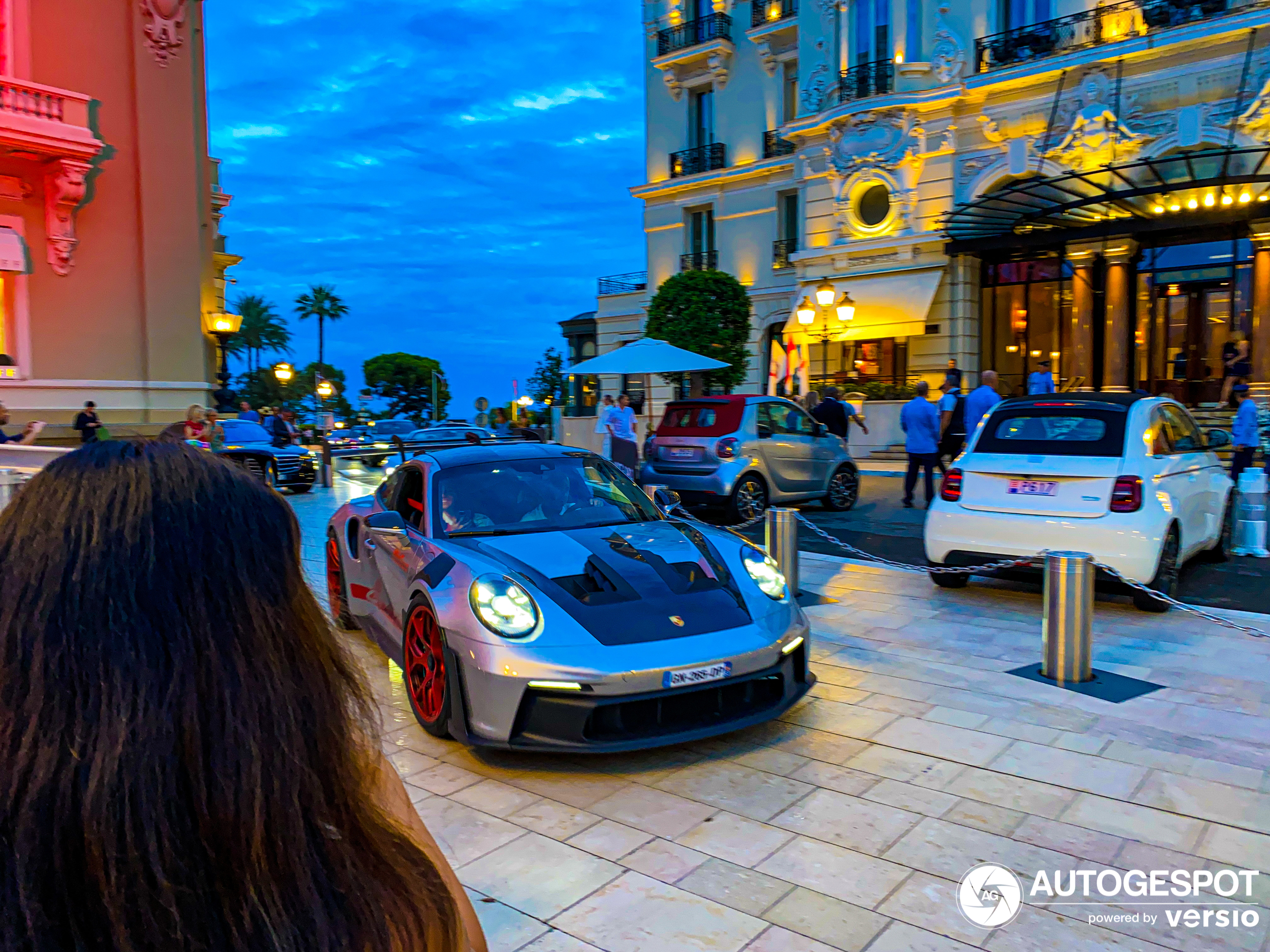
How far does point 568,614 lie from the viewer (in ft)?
13.6

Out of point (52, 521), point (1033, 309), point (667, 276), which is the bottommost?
point (52, 521)

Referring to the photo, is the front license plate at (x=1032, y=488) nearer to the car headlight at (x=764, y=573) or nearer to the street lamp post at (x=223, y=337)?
the car headlight at (x=764, y=573)

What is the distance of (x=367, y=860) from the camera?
0.98 m

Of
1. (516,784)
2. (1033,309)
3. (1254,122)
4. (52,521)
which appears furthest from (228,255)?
(52,521)

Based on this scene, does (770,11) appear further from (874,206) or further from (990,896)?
(990,896)

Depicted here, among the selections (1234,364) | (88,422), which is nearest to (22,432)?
(88,422)

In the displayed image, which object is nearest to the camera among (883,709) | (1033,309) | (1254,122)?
(883,709)

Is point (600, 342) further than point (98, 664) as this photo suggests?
Yes

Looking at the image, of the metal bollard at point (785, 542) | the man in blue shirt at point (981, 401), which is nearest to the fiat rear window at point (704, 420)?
the man in blue shirt at point (981, 401)

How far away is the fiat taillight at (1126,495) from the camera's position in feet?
22.4

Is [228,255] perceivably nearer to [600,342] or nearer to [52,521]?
[600,342]

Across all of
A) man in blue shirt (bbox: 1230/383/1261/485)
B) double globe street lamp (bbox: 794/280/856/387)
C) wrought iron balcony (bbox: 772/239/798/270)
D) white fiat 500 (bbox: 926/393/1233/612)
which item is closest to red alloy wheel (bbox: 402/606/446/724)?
white fiat 500 (bbox: 926/393/1233/612)

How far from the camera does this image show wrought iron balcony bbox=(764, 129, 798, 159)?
2823 centimetres

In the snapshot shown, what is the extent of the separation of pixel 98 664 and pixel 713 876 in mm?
2778
